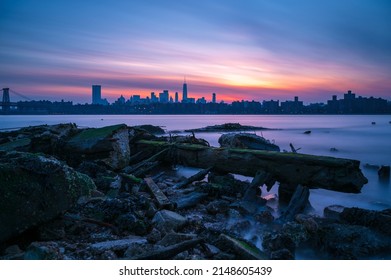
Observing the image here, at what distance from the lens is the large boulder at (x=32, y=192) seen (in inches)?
142

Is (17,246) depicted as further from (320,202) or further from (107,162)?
(320,202)

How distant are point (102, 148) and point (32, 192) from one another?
19.1 ft

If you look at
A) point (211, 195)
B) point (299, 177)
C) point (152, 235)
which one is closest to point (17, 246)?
point (152, 235)

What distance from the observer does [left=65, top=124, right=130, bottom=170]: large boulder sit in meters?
9.63

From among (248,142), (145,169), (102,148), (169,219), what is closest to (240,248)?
(169,219)

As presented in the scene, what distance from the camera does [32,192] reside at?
12.7 ft

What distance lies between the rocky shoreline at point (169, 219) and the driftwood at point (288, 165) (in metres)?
0.03

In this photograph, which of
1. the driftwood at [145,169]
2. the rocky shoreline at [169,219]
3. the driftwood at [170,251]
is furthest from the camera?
the driftwood at [145,169]

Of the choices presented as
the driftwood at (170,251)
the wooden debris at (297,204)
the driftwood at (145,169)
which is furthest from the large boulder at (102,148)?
the driftwood at (170,251)

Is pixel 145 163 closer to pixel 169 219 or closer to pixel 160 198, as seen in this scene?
pixel 160 198

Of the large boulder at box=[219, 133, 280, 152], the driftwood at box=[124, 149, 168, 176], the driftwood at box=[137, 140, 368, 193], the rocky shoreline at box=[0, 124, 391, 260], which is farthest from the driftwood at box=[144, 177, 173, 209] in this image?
the large boulder at box=[219, 133, 280, 152]

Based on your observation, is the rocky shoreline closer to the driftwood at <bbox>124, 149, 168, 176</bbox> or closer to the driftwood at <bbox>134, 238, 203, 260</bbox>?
the driftwood at <bbox>134, 238, 203, 260</bbox>

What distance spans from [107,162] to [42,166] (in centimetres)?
550

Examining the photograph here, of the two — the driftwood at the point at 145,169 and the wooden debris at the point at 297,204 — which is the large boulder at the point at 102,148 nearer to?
the driftwood at the point at 145,169
